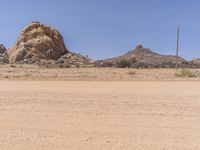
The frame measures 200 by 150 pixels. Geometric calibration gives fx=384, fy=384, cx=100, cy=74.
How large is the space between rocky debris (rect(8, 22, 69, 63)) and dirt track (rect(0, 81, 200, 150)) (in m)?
56.6

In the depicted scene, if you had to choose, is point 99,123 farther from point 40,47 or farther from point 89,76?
point 40,47

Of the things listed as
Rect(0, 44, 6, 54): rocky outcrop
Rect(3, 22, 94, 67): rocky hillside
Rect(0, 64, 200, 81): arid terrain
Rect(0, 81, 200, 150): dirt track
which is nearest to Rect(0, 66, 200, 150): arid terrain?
Rect(0, 81, 200, 150): dirt track

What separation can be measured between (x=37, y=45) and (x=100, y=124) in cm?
6510

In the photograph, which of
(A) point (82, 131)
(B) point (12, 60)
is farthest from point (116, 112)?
(B) point (12, 60)

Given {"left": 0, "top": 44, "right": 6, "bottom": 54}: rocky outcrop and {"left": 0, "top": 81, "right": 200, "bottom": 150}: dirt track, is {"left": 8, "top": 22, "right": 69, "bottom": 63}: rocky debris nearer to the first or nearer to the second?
{"left": 0, "top": 44, "right": 6, "bottom": 54}: rocky outcrop

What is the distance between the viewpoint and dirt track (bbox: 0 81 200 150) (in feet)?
24.6

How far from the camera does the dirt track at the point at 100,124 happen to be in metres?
7.51

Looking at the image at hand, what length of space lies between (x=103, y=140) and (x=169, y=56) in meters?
108

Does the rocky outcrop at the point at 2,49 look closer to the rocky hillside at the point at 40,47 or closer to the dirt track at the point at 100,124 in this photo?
the rocky hillside at the point at 40,47

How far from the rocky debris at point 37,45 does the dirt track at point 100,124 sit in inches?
2228

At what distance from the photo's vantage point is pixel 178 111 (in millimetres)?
11148

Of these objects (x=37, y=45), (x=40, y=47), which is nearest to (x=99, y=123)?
(x=37, y=45)

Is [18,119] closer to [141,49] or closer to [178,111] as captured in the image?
[178,111]

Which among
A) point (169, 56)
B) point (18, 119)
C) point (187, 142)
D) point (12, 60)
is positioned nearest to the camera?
point (187, 142)
